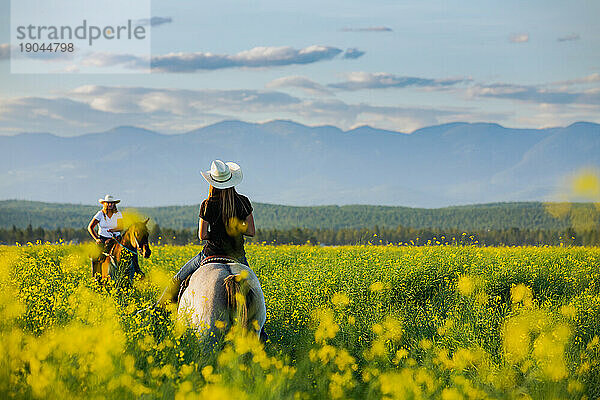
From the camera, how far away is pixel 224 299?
768 cm

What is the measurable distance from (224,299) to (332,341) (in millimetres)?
2181

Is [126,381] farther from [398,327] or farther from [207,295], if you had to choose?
[398,327]

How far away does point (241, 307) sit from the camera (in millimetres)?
7613

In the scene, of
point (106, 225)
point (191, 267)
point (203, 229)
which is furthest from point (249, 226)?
point (106, 225)

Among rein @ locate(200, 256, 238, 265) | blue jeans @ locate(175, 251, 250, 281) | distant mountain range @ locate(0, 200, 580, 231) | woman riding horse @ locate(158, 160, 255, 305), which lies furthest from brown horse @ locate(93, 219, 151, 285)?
distant mountain range @ locate(0, 200, 580, 231)

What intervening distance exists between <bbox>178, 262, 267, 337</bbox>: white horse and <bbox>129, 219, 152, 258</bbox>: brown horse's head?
3683 millimetres

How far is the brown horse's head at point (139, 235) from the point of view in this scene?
11.5 metres

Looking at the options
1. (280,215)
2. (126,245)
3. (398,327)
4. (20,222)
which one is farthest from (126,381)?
(20,222)

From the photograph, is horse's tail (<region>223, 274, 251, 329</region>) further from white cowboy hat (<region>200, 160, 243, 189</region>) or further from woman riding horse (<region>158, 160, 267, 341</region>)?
white cowboy hat (<region>200, 160, 243, 189</region>)

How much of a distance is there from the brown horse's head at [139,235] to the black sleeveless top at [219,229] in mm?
3680

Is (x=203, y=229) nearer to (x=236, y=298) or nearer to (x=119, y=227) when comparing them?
(x=236, y=298)

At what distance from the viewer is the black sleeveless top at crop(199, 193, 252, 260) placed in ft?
25.8

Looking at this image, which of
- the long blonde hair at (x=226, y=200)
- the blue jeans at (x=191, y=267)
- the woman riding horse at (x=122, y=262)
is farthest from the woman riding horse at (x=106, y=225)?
the long blonde hair at (x=226, y=200)

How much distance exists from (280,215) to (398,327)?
11653 cm
